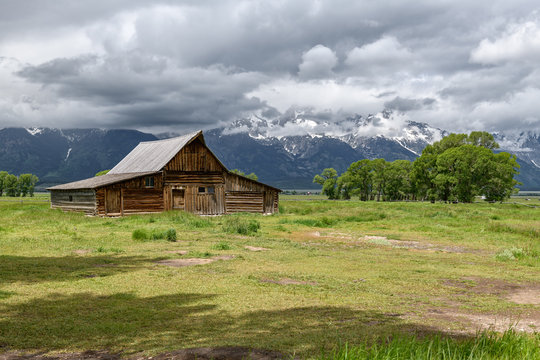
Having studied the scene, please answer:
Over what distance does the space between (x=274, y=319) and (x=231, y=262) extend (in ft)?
22.8

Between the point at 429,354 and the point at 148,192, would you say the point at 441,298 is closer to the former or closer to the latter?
the point at 429,354

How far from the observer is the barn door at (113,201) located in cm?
4059

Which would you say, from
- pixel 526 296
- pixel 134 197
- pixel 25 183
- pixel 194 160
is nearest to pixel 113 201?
pixel 134 197

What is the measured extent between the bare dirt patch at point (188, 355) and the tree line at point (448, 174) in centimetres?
7342

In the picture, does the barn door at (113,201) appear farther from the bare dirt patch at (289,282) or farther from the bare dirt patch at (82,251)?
the bare dirt patch at (289,282)

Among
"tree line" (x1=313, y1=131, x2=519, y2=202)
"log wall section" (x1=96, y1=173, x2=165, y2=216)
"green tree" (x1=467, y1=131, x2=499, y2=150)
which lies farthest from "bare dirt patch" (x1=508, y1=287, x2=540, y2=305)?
"green tree" (x1=467, y1=131, x2=499, y2=150)

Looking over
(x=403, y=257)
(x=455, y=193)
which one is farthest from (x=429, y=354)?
(x=455, y=193)

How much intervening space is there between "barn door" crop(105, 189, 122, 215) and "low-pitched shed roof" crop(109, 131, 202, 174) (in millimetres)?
4771

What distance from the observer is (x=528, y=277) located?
1297 cm

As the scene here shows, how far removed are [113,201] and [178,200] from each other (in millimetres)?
6543

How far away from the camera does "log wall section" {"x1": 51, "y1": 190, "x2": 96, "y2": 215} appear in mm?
41469

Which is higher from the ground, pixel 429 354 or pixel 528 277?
pixel 429 354

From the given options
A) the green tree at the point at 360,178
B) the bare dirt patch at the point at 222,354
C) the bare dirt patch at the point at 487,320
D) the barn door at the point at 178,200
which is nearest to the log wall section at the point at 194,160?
the barn door at the point at 178,200

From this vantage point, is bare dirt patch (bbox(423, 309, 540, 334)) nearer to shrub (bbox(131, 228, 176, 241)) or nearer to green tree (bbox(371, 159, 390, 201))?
shrub (bbox(131, 228, 176, 241))
